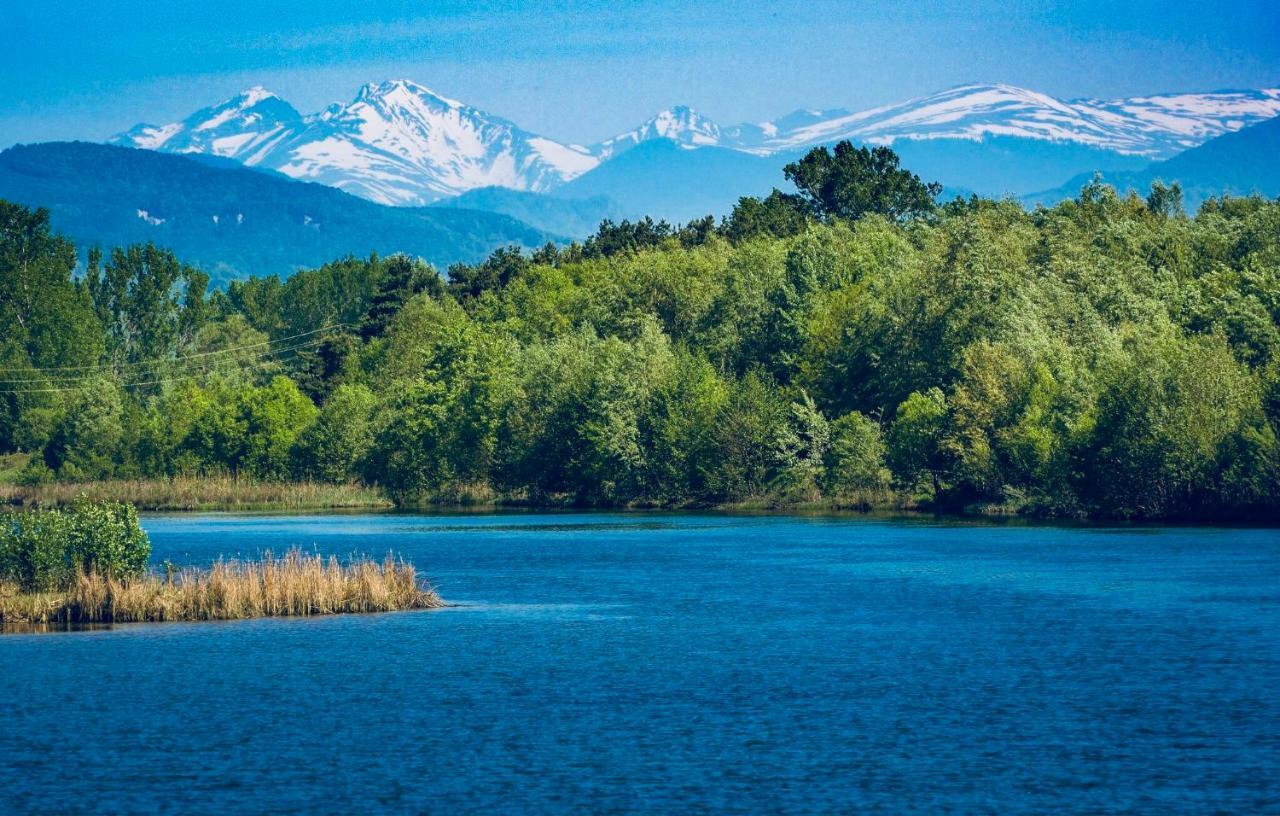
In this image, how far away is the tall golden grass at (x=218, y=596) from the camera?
50.9 meters

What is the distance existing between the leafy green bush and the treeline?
58827mm

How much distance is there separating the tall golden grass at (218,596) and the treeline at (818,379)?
51.4 m

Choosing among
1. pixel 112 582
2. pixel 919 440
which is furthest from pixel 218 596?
pixel 919 440

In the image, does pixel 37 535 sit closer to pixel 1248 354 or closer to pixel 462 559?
pixel 462 559

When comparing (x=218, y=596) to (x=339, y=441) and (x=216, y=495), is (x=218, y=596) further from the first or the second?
(x=339, y=441)

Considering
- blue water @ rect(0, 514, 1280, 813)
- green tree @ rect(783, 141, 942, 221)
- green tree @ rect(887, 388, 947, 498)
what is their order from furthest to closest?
green tree @ rect(783, 141, 942, 221) < green tree @ rect(887, 388, 947, 498) < blue water @ rect(0, 514, 1280, 813)

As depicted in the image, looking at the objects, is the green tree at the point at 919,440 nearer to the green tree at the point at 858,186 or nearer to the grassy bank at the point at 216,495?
the grassy bank at the point at 216,495

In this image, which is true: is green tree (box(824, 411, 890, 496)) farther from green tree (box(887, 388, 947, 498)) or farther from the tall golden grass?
the tall golden grass

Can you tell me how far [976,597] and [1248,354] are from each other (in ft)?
161

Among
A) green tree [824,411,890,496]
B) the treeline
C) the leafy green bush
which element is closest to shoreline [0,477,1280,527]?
the treeline

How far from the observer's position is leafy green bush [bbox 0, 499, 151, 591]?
50.0 m

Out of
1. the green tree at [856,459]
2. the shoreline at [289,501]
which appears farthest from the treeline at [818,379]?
the shoreline at [289,501]

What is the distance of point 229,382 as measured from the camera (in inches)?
7544

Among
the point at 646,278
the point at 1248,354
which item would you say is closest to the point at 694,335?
the point at 646,278
